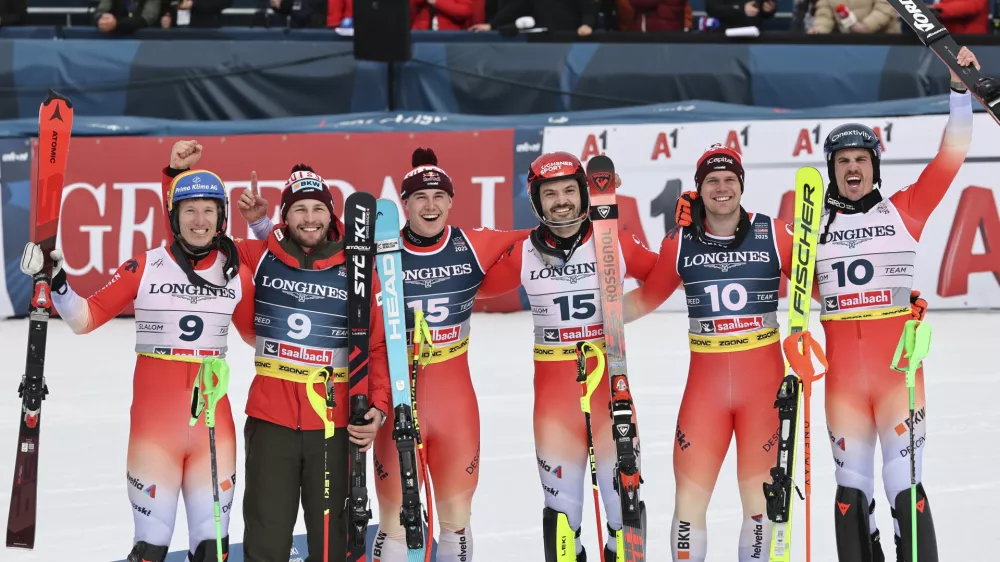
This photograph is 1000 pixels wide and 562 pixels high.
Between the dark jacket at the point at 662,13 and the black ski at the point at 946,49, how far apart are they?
7.81m

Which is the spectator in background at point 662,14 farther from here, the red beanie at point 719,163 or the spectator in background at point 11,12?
the red beanie at point 719,163

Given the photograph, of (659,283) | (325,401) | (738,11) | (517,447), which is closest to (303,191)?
(325,401)

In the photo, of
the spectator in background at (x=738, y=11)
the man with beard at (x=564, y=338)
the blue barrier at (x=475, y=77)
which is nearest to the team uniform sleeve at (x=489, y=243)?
the man with beard at (x=564, y=338)

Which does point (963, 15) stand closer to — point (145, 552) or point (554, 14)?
point (554, 14)

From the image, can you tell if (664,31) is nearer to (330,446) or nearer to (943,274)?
(943,274)

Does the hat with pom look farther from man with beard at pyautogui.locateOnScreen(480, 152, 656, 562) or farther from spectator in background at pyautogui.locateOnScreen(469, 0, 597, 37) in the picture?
spectator in background at pyautogui.locateOnScreen(469, 0, 597, 37)

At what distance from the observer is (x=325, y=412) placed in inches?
205

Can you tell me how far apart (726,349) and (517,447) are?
2.75 meters

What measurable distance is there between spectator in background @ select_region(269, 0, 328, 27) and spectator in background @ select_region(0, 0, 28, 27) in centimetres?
254

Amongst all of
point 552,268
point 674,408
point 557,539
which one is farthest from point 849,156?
point 674,408

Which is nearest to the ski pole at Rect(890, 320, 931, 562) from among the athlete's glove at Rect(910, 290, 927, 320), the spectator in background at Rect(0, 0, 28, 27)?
the athlete's glove at Rect(910, 290, 927, 320)

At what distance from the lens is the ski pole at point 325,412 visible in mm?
5195

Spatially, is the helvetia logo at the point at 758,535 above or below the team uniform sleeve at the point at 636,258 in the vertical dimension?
below

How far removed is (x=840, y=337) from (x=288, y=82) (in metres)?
8.58
